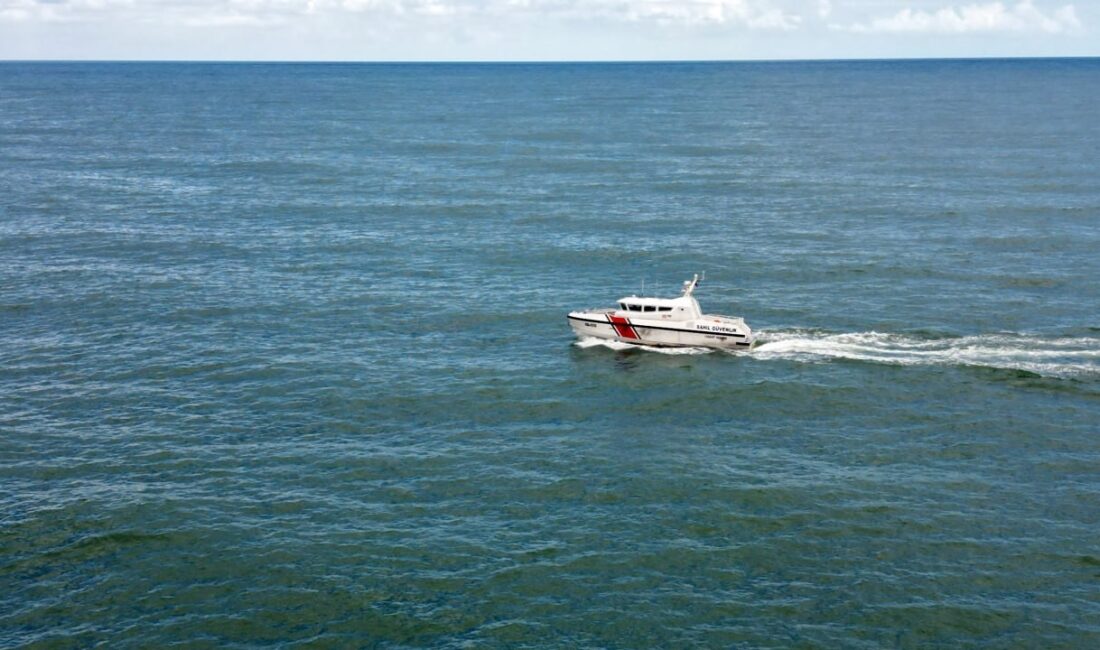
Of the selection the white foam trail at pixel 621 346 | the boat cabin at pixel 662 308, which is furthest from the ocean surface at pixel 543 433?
the boat cabin at pixel 662 308

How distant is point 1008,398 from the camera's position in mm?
79688

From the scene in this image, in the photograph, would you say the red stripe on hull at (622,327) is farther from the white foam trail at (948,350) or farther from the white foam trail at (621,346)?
the white foam trail at (948,350)

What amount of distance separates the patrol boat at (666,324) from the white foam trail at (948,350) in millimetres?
3178

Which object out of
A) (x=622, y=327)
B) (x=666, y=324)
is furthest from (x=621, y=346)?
(x=666, y=324)

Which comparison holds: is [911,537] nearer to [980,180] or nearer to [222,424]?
[222,424]

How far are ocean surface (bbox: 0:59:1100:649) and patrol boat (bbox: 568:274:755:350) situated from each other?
138cm

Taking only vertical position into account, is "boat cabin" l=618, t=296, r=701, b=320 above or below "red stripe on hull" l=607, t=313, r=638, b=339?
above

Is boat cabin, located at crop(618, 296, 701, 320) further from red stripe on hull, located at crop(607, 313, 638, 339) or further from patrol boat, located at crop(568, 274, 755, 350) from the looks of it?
red stripe on hull, located at crop(607, 313, 638, 339)

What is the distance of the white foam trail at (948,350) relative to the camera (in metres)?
85.5

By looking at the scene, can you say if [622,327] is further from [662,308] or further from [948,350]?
[948,350]

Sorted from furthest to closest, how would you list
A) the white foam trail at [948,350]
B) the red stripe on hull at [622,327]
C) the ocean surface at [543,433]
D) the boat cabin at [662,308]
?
the red stripe on hull at [622,327] → the boat cabin at [662,308] → the white foam trail at [948,350] → the ocean surface at [543,433]

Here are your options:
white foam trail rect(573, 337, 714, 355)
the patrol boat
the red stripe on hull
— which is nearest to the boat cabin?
the patrol boat

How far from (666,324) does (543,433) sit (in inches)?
798

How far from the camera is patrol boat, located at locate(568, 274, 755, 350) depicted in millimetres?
90375
